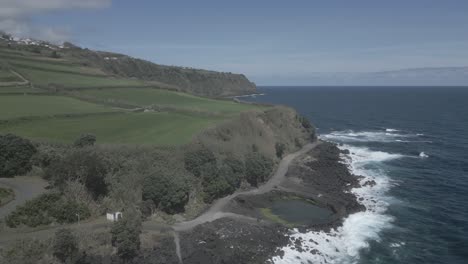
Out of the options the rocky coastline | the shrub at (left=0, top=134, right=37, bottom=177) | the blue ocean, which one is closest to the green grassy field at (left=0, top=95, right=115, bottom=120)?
the shrub at (left=0, top=134, right=37, bottom=177)

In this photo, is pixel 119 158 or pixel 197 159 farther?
pixel 197 159

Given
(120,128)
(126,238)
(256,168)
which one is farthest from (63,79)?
(126,238)

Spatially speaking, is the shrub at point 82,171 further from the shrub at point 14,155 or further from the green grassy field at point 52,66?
the green grassy field at point 52,66

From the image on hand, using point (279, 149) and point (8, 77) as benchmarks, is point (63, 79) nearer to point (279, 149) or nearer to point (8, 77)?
point (8, 77)

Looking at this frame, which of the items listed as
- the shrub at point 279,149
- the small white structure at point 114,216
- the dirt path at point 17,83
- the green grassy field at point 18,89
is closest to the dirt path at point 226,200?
the shrub at point 279,149

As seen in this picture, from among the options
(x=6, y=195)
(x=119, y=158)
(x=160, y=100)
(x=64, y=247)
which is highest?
(x=160, y=100)

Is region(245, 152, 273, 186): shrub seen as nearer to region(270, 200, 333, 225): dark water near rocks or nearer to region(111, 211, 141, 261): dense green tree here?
region(270, 200, 333, 225): dark water near rocks
